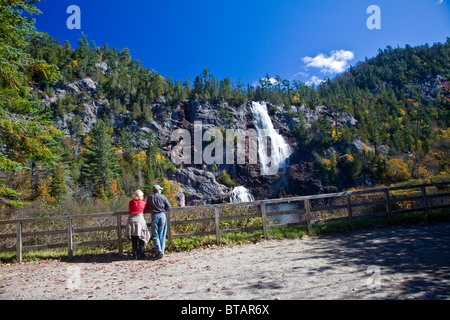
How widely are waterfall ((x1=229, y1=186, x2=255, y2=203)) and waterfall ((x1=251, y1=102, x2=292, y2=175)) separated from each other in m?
7.45

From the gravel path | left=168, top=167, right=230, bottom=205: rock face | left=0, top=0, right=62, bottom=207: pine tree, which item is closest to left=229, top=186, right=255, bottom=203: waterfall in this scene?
left=168, top=167, right=230, bottom=205: rock face

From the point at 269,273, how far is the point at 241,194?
207 ft

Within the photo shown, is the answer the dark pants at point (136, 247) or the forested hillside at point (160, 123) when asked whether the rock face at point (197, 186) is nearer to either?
the forested hillside at point (160, 123)

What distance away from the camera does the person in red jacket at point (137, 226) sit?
645cm

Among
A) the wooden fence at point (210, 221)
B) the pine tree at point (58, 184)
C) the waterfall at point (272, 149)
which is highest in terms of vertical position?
the waterfall at point (272, 149)

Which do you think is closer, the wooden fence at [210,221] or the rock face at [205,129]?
the wooden fence at [210,221]

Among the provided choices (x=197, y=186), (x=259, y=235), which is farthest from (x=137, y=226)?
(x=197, y=186)

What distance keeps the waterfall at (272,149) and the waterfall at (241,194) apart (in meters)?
7.45

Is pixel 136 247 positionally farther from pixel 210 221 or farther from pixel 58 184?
pixel 58 184

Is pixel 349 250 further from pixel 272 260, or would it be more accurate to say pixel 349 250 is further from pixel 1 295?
pixel 1 295

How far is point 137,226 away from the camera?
253 inches

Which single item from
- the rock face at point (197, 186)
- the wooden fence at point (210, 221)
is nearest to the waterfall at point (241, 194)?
the rock face at point (197, 186)

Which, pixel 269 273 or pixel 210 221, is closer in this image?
pixel 269 273
